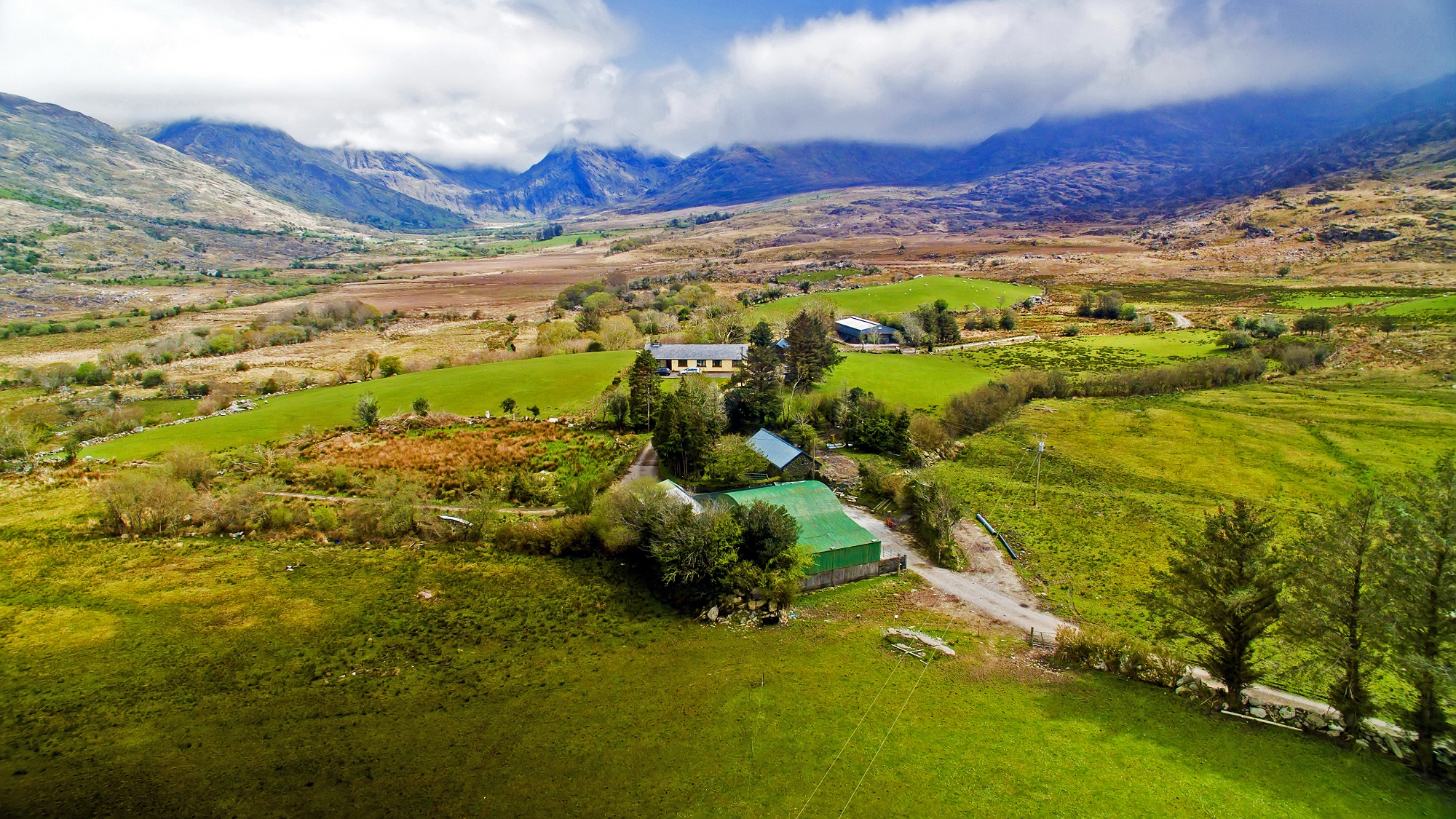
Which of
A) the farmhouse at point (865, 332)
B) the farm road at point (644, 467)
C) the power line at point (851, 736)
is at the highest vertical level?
the farmhouse at point (865, 332)

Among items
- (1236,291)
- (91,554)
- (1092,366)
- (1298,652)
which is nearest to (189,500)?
(91,554)

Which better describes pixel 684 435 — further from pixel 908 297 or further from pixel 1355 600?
pixel 908 297

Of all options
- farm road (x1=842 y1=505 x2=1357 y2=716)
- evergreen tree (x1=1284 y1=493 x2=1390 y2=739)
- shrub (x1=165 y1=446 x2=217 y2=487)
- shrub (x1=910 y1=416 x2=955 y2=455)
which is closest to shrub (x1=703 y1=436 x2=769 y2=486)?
farm road (x1=842 y1=505 x2=1357 y2=716)

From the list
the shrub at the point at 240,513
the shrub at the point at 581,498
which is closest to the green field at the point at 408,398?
the shrub at the point at 240,513

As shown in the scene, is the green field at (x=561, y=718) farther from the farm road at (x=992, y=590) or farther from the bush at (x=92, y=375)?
the bush at (x=92, y=375)

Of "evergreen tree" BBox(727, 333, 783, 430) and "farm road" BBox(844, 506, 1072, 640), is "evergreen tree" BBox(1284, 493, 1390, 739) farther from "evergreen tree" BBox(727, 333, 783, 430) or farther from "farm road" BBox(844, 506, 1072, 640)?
"evergreen tree" BBox(727, 333, 783, 430)
